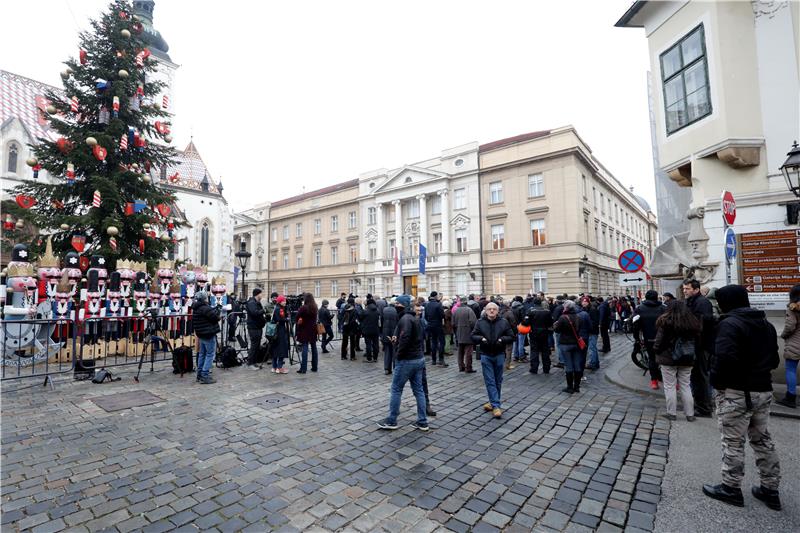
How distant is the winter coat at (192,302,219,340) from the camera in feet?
25.8

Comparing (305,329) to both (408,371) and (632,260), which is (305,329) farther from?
(632,260)

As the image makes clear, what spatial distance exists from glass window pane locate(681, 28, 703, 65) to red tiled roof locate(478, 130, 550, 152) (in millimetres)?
24763

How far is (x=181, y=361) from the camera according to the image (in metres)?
8.64

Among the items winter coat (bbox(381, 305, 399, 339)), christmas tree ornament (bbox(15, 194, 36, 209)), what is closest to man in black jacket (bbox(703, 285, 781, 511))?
winter coat (bbox(381, 305, 399, 339))

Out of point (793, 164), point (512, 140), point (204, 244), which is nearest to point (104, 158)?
point (793, 164)

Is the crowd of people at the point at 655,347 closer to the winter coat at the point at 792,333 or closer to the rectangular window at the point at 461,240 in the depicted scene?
the winter coat at the point at 792,333

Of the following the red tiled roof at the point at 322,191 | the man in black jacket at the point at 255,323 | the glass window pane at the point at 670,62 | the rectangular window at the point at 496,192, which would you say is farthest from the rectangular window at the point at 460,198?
the man in black jacket at the point at 255,323

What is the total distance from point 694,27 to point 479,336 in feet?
27.6

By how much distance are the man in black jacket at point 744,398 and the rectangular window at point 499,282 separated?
98.1 ft

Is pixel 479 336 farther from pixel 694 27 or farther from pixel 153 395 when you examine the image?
pixel 694 27

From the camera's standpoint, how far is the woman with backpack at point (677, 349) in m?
5.46

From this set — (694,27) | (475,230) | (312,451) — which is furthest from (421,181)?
(312,451)

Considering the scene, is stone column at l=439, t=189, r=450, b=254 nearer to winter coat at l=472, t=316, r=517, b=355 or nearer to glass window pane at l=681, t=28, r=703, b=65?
glass window pane at l=681, t=28, r=703, b=65

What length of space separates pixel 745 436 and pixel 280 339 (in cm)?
852
